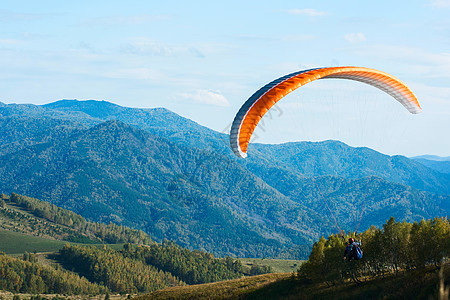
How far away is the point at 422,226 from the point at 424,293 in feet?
45.0

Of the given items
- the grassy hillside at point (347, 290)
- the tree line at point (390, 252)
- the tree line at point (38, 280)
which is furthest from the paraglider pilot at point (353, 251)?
the tree line at point (38, 280)

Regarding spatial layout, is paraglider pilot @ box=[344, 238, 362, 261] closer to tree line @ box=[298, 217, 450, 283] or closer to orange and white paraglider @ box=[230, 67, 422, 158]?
tree line @ box=[298, 217, 450, 283]

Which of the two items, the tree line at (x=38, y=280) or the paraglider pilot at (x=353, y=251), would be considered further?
the tree line at (x=38, y=280)

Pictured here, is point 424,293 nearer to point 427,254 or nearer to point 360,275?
point 427,254

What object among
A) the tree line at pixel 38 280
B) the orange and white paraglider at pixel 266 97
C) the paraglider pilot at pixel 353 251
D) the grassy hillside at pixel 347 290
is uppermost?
the orange and white paraglider at pixel 266 97

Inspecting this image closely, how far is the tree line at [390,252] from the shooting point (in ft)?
129

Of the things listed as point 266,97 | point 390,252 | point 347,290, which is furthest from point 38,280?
point 266,97

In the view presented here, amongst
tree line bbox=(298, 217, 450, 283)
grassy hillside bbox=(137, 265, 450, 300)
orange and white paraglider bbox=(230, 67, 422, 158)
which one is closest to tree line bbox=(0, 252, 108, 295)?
grassy hillside bbox=(137, 265, 450, 300)

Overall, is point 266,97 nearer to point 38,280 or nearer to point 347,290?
point 347,290

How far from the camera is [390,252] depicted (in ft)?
142

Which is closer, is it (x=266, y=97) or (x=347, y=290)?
(x=266, y=97)

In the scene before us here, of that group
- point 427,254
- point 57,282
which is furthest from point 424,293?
point 57,282

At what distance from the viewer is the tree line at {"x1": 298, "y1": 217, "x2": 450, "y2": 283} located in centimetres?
3925

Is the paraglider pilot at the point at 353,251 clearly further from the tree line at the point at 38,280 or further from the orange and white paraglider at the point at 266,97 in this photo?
the tree line at the point at 38,280
